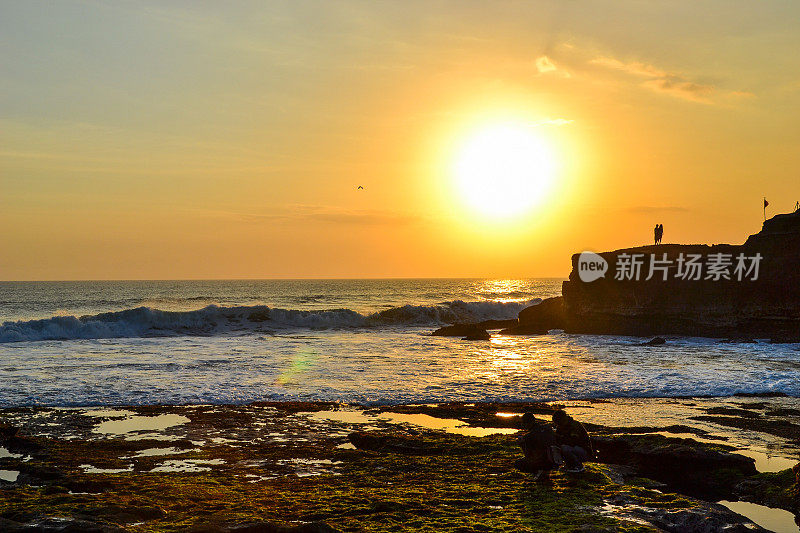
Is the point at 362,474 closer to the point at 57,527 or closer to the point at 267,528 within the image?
the point at 267,528

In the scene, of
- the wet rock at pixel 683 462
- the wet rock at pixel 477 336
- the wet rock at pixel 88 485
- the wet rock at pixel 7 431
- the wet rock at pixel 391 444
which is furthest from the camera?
the wet rock at pixel 477 336

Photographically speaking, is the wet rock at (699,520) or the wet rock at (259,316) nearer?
the wet rock at (699,520)

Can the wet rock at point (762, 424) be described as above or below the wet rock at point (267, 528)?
above

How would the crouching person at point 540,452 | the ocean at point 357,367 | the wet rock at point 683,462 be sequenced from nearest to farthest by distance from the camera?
the wet rock at point 683,462 → the crouching person at point 540,452 → the ocean at point 357,367

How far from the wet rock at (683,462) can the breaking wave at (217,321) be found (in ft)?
150

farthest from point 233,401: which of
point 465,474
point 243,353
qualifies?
point 243,353

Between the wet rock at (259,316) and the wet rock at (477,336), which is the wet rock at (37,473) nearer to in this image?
the wet rock at (477,336)

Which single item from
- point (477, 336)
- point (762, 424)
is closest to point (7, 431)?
point (762, 424)

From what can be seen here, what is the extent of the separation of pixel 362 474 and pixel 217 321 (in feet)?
175

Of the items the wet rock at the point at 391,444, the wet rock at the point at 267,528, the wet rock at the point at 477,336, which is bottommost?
the wet rock at the point at 477,336

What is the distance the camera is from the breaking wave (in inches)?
2032

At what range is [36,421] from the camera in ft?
56.7

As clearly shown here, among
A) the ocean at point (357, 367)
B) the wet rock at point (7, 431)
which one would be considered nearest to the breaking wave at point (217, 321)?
the ocean at point (357, 367)

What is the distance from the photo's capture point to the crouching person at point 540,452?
12.3 meters
